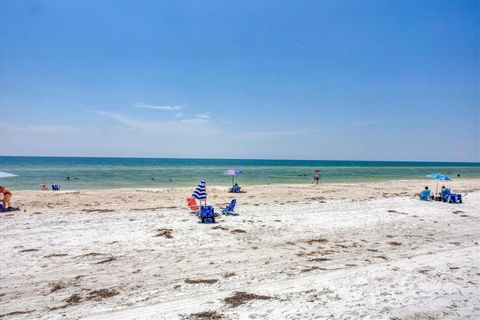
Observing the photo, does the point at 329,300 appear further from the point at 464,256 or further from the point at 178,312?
the point at 464,256

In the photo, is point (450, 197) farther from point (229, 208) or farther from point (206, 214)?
point (206, 214)

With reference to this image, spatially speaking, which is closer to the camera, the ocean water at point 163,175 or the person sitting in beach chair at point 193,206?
the person sitting in beach chair at point 193,206

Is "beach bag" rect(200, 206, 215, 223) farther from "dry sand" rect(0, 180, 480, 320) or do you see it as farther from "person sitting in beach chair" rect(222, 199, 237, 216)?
"person sitting in beach chair" rect(222, 199, 237, 216)

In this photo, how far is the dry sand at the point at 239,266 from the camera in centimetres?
514

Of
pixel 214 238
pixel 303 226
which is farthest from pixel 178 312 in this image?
pixel 303 226

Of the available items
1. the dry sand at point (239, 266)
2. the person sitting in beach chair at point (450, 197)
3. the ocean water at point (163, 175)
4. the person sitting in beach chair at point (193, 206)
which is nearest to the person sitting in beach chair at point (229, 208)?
the dry sand at point (239, 266)

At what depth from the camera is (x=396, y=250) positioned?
28.0 feet

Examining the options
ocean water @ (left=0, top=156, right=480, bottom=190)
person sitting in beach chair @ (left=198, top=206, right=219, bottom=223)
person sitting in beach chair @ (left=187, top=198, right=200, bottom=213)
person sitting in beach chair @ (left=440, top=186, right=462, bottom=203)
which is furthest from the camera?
ocean water @ (left=0, top=156, right=480, bottom=190)

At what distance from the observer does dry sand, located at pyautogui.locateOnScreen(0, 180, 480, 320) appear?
5137mm

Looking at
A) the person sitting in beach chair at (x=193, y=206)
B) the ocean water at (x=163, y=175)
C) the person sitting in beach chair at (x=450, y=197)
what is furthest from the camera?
the ocean water at (x=163, y=175)

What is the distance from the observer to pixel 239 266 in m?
7.15

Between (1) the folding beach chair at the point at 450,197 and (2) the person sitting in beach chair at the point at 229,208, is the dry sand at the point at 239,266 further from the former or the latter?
(1) the folding beach chair at the point at 450,197

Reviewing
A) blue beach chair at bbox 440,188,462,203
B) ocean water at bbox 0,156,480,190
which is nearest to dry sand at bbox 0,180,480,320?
blue beach chair at bbox 440,188,462,203

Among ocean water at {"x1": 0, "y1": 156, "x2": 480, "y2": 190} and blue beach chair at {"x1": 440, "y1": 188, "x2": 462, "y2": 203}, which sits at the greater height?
blue beach chair at {"x1": 440, "y1": 188, "x2": 462, "y2": 203}
